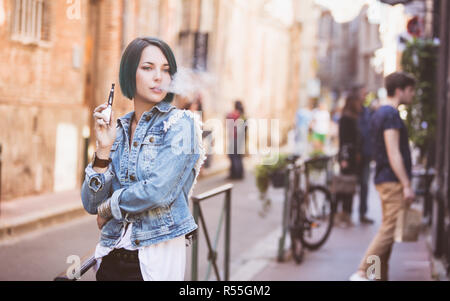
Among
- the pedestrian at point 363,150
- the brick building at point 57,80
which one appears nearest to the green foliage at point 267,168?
the brick building at point 57,80

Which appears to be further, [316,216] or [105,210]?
[316,216]

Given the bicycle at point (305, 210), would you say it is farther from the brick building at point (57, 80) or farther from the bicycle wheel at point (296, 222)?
the brick building at point (57, 80)

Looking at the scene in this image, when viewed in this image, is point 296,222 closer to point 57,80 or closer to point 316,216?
point 316,216

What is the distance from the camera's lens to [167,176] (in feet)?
8.68

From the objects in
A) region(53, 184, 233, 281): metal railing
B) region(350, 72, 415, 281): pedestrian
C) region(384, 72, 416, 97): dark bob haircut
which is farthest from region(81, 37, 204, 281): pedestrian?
region(384, 72, 416, 97): dark bob haircut

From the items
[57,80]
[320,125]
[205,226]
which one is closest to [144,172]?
[205,226]

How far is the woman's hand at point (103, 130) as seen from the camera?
2666 millimetres

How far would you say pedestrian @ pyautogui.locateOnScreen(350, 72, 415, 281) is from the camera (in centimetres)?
544

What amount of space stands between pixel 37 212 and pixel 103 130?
23.0 feet

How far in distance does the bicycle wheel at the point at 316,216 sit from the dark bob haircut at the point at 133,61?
5012mm

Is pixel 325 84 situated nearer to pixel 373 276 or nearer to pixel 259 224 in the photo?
pixel 259 224

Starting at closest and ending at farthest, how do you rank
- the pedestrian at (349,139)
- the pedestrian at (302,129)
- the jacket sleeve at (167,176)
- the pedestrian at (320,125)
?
the jacket sleeve at (167,176)
the pedestrian at (349,139)
the pedestrian at (302,129)
the pedestrian at (320,125)

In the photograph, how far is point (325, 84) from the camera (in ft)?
239

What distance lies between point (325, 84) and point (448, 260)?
67.8 metres
